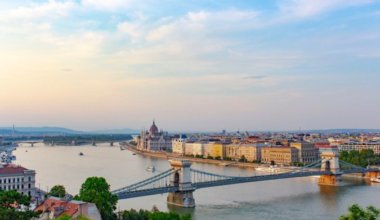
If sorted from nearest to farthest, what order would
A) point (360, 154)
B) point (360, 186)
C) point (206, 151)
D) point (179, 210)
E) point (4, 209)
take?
point (4, 209), point (179, 210), point (360, 186), point (360, 154), point (206, 151)

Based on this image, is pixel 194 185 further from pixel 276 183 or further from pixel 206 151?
pixel 206 151

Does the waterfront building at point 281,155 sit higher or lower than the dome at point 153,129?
lower

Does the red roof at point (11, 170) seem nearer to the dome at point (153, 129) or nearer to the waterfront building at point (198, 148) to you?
the waterfront building at point (198, 148)

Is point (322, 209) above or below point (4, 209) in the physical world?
below

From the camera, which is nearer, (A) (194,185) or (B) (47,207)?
(B) (47,207)

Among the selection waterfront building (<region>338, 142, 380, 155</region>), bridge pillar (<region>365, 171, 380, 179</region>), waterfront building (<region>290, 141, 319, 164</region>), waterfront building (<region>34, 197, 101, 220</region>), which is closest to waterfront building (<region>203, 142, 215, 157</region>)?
waterfront building (<region>290, 141, 319, 164</region>)

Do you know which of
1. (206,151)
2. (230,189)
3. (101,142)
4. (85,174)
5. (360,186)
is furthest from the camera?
(101,142)

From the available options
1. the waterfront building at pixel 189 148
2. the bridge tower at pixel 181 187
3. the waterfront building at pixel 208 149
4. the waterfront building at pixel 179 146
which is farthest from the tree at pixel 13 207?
the waterfront building at pixel 179 146

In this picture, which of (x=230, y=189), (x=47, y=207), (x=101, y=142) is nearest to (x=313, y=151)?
(x=230, y=189)
